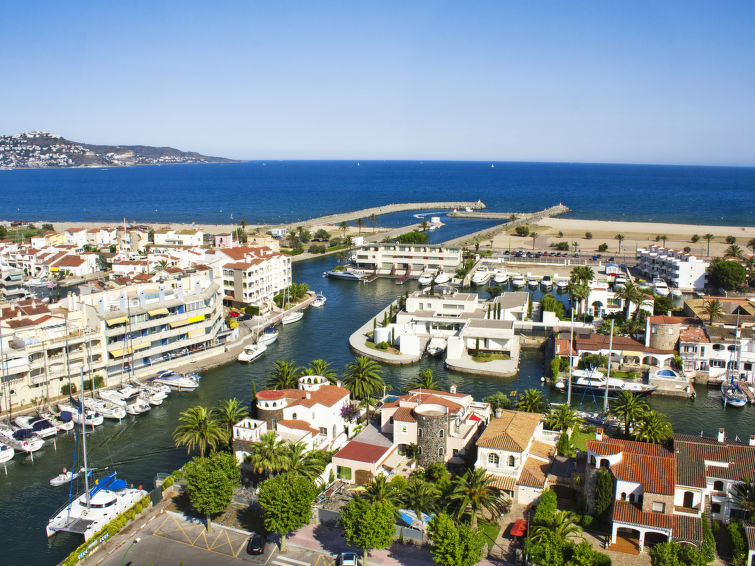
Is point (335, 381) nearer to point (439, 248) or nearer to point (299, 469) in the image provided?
point (299, 469)

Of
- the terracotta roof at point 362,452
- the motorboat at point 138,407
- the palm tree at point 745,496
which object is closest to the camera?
the palm tree at point 745,496

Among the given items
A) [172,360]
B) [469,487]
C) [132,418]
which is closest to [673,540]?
[469,487]

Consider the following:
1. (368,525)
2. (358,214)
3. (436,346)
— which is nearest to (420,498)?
(368,525)

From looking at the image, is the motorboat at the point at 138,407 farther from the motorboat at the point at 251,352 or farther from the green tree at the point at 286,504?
the green tree at the point at 286,504

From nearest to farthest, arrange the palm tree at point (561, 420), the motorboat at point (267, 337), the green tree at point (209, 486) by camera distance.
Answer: the green tree at point (209, 486) → the palm tree at point (561, 420) → the motorboat at point (267, 337)

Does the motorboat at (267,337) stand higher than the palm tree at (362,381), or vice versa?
the palm tree at (362,381)

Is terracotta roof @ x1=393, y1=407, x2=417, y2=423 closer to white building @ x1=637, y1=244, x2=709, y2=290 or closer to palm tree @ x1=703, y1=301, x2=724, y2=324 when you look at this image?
palm tree @ x1=703, y1=301, x2=724, y2=324

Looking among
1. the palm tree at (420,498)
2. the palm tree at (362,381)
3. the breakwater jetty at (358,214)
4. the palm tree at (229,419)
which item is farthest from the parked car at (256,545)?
the breakwater jetty at (358,214)

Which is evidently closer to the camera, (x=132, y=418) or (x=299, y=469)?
(x=299, y=469)
